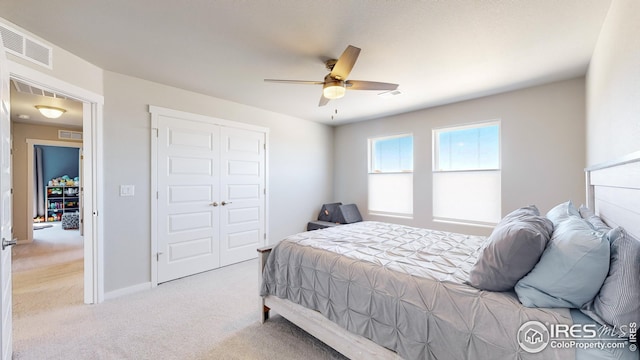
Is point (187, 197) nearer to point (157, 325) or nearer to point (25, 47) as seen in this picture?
point (157, 325)

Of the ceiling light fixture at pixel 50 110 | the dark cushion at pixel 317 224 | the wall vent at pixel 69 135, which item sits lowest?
the dark cushion at pixel 317 224

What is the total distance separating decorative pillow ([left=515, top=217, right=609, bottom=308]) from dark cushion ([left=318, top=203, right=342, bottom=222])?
12.5 feet

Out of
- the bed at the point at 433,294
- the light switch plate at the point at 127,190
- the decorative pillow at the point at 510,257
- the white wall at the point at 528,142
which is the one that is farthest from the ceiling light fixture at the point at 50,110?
the decorative pillow at the point at 510,257

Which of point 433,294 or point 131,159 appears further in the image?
point 131,159

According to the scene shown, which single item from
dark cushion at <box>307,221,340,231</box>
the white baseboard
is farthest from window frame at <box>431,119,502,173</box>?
the white baseboard

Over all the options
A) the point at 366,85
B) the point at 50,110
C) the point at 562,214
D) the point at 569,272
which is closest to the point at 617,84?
the point at 562,214

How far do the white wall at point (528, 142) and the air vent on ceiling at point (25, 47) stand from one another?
4.50 meters

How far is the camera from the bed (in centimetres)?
111

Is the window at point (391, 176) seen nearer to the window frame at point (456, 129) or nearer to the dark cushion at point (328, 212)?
the window frame at point (456, 129)

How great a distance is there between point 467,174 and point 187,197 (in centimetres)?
408

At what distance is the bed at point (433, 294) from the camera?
1112 millimetres

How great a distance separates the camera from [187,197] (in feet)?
11.5

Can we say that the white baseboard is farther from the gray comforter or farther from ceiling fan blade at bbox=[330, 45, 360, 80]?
ceiling fan blade at bbox=[330, 45, 360, 80]

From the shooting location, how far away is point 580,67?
8.94ft
